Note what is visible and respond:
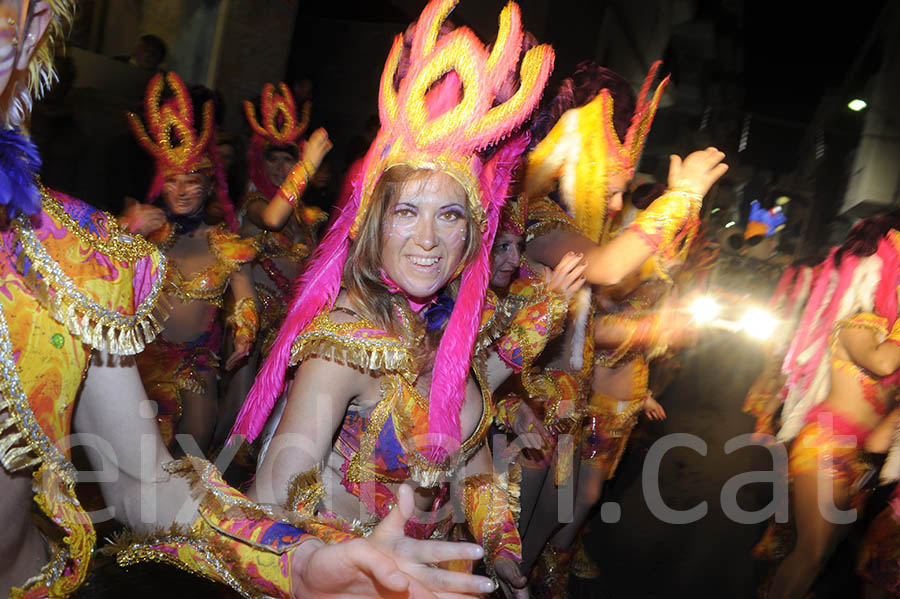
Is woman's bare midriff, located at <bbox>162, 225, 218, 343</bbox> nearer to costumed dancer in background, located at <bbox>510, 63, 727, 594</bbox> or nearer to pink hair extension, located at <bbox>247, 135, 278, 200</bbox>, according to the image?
pink hair extension, located at <bbox>247, 135, 278, 200</bbox>

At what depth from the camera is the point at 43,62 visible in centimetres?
124

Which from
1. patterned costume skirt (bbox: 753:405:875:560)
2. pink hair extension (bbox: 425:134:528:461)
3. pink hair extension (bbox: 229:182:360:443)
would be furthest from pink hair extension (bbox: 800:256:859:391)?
pink hair extension (bbox: 229:182:360:443)

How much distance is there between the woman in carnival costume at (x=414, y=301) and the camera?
191 cm

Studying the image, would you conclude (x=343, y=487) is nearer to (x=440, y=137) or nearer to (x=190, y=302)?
(x=440, y=137)

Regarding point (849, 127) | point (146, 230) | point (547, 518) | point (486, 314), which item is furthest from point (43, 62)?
point (849, 127)

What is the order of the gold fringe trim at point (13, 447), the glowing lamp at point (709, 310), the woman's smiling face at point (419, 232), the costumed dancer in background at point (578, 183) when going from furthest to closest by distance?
the glowing lamp at point (709, 310) → the costumed dancer in background at point (578, 183) → the woman's smiling face at point (419, 232) → the gold fringe trim at point (13, 447)

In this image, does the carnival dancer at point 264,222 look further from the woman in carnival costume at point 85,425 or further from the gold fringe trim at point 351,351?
the woman in carnival costume at point 85,425

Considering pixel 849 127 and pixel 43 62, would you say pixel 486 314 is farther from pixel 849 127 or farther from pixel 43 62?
pixel 849 127

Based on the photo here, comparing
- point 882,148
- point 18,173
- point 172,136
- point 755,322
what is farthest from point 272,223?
point 882,148

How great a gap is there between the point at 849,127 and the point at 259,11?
49.2 feet

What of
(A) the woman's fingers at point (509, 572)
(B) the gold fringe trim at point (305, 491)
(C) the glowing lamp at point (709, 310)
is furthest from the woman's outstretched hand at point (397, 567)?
(C) the glowing lamp at point (709, 310)

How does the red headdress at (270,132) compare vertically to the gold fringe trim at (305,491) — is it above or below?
above

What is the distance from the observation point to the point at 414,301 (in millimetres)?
2137

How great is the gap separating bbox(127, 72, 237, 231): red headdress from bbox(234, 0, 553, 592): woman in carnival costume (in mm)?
2355
